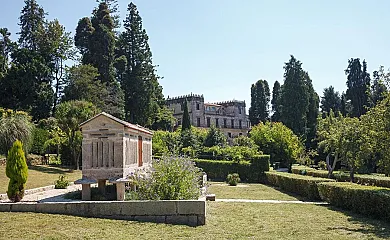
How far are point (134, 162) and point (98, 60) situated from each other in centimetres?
2769

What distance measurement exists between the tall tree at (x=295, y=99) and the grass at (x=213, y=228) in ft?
128

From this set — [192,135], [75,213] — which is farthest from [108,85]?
[75,213]

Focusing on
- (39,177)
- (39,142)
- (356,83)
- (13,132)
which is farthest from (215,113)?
(39,177)

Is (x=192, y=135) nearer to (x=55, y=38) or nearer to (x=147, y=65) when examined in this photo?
(x=147, y=65)

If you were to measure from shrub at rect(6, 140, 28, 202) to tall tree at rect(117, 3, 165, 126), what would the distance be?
1197 inches

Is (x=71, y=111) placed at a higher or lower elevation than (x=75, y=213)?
higher

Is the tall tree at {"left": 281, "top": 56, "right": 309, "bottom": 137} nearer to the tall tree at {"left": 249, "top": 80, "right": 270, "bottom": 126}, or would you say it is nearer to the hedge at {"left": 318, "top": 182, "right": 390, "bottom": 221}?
the tall tree at {"left": 249, "top": 80, "right": 270, "bottom": 126}

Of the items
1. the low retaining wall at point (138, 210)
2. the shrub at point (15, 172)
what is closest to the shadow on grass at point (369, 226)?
the low retaining wall at point (138, 210)

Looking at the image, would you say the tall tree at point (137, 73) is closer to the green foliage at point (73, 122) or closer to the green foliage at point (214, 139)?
the green foliage at point (214, 139)

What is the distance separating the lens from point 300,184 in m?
17.5

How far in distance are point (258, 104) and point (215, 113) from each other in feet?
23.8

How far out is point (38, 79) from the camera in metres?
34.5

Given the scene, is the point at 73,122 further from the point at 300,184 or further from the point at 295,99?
the point at 295,99

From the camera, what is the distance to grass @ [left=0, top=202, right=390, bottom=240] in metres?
7.41
